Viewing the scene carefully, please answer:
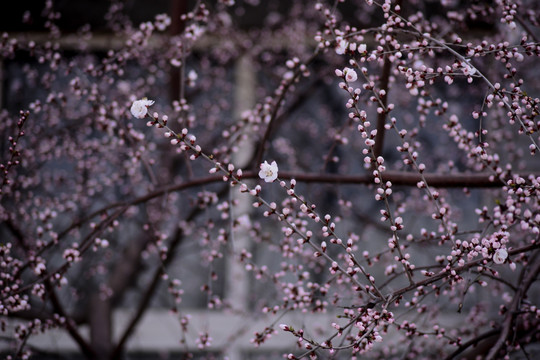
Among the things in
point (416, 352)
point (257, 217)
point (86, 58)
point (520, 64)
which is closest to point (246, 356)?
point (257, 217)

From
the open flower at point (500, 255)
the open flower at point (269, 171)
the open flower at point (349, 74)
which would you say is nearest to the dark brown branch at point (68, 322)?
the open flower at point (269, 171)

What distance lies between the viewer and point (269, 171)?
1805mm

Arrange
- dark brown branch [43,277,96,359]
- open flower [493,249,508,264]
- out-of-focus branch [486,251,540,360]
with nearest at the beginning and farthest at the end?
open flower [493,249,508,264]
out-of-focus branch [486,251,540,360]
dark brown branch [43,277,96,359]

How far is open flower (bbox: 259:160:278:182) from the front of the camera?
1.78 metres

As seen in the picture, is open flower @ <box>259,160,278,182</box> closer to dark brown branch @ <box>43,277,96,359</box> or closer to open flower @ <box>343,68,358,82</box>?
open flower @ <box>343,68,358,82</box>

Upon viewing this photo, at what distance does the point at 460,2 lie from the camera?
14.4 feet

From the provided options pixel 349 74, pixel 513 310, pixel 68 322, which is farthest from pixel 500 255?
pixel 68 322

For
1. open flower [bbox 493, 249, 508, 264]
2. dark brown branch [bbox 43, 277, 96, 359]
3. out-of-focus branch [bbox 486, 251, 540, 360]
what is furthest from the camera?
dark brown branch [bbox 43, 277, 96, 359]

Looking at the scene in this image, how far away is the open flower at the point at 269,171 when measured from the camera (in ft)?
5.85

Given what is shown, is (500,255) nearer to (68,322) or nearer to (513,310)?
(513,310)

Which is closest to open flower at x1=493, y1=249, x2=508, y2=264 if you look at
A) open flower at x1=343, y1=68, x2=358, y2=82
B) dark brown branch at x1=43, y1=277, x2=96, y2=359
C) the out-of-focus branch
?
the out-of-focus branch

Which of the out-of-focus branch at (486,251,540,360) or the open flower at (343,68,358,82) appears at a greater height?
the open flower at (343,68,358,82)

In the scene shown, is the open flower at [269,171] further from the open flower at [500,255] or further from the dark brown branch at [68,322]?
the dark brown branch at [68,322]

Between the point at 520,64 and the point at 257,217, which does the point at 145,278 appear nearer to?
the point at 257,217
